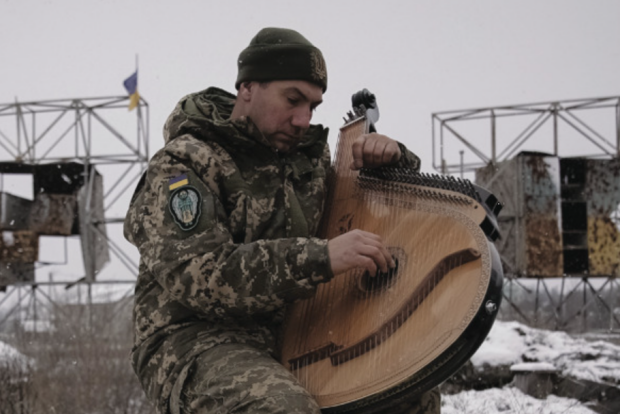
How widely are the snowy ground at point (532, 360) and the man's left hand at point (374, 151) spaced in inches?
123

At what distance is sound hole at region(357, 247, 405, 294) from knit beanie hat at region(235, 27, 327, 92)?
2.52 feet

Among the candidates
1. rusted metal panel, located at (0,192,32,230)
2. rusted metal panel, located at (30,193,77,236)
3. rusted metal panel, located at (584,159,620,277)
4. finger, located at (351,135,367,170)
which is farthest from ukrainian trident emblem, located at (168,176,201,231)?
rusted metal panel, located at (584,159,620,277)

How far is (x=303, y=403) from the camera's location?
218cm

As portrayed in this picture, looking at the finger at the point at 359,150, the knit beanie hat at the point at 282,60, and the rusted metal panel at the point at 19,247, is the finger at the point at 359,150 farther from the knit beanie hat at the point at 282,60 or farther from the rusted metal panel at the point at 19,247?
the rusted metal panel at the point at 19,247

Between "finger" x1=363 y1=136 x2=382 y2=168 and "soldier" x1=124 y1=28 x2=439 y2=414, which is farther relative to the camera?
"finger" x1=363 y1=136 x2=382 y2=168

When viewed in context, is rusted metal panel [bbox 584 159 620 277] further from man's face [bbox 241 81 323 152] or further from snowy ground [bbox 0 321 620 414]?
man's face [bbox 241 81 323 152]

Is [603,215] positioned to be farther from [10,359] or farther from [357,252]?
[357,252]

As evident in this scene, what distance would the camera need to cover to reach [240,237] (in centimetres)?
262

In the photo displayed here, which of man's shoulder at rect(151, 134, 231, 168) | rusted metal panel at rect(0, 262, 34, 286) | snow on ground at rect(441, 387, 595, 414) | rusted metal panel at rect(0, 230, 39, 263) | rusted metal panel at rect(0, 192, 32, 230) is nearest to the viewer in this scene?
man's shoulder at rect(151, 134, 231, 168)

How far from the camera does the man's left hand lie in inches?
107

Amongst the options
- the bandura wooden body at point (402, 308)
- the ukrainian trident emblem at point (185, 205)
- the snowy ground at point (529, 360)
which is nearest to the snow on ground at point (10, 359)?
the snowy ground at point (529, 360)

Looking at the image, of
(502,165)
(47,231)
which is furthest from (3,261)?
(502,165)

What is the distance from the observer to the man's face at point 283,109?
274 centimetres

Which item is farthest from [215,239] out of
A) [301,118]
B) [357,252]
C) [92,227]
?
[92,227]
